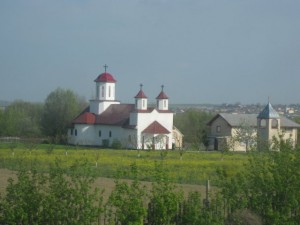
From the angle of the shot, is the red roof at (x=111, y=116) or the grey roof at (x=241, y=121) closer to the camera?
the grey roof at (x=241, y=121)

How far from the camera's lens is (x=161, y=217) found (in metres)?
13.2

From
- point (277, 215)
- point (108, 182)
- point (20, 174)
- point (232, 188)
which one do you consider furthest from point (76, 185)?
point (108, 182)

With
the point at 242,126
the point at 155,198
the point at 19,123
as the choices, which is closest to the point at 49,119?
the point at 19,123

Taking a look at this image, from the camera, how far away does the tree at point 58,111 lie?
271 feet

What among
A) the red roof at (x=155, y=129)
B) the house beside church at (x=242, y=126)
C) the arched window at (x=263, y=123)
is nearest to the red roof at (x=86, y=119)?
the red roof at (x=155, y=129)

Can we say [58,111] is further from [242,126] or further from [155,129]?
[242,126]

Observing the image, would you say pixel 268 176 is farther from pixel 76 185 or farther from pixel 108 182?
pixel 108 182

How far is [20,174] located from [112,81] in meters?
64.6

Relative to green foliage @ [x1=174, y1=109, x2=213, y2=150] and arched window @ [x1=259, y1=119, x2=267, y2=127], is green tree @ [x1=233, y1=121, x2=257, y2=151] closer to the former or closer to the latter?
arched window @ [x1=259, y1=119, x2=267, y2=127]

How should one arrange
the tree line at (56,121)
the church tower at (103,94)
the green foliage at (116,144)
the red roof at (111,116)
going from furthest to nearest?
the tree line at (56,121), the church tower at (103,94), the red roof at (111,116), the green foliage at (116,144)

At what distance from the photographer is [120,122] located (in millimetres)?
73688

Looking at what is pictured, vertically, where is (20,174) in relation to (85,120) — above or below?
below

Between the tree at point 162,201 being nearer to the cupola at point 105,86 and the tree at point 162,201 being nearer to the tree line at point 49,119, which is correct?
the cupola at point 105,86

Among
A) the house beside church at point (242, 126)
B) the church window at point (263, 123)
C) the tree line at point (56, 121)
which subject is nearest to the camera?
the house beside church at point (242, 126)
